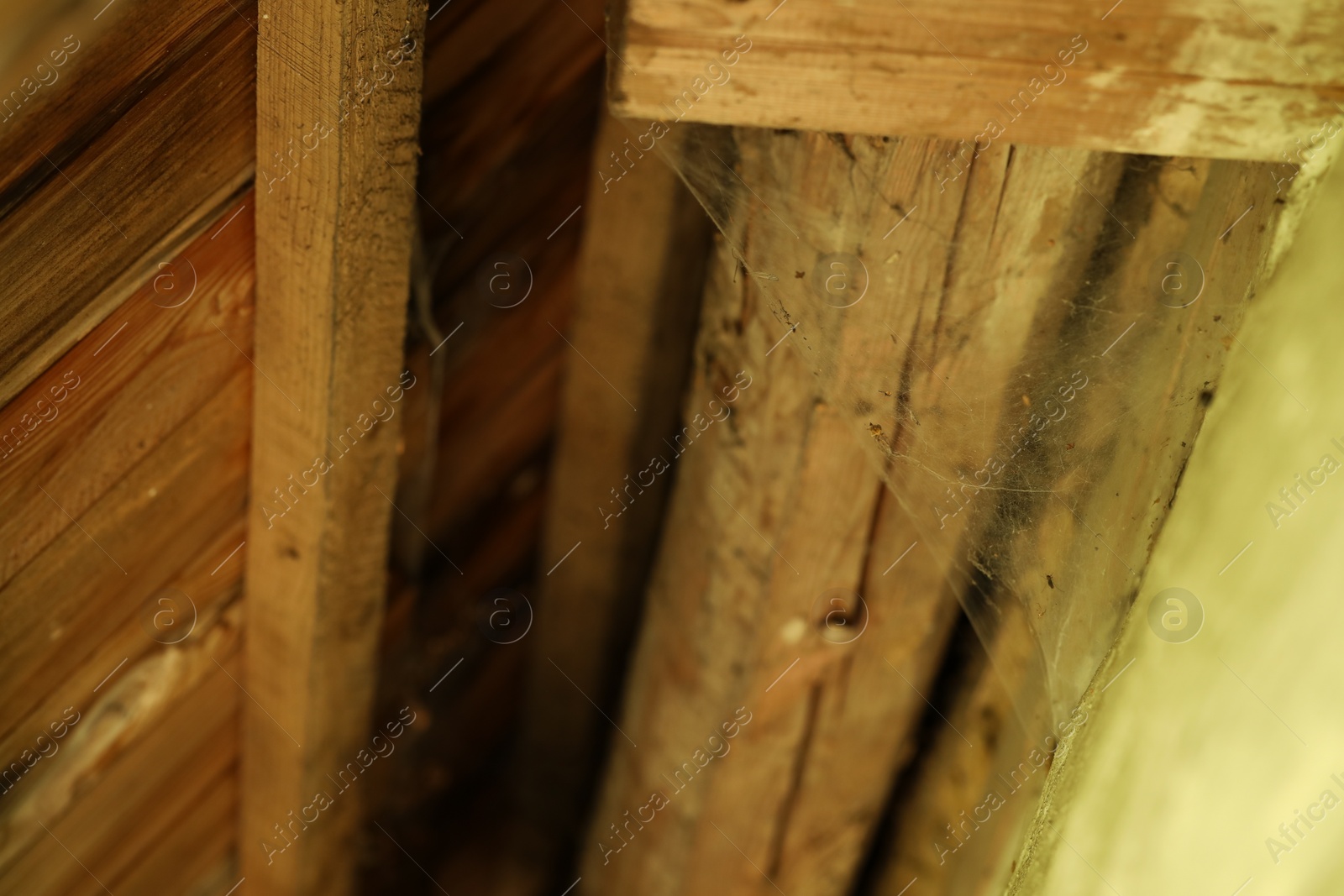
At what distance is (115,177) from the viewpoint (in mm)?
938

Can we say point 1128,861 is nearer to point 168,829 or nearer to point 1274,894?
point 1274,894

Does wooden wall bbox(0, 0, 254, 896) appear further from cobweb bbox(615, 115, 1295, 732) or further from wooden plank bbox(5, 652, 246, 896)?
cobweb bbox(615, 115, 1295, 732)

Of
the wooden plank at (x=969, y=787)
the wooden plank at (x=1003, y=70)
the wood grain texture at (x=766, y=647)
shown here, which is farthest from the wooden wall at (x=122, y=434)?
the wooden plank at (x=969, y=787)

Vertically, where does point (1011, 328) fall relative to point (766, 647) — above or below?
above

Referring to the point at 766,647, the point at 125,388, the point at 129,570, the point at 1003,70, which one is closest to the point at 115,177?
the point at 125,388

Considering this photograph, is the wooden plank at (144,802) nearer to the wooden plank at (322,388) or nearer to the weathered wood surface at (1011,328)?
the wooden plank at (322,388)

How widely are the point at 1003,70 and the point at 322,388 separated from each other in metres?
0.78

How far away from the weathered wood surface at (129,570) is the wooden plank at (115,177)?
1.3 inches

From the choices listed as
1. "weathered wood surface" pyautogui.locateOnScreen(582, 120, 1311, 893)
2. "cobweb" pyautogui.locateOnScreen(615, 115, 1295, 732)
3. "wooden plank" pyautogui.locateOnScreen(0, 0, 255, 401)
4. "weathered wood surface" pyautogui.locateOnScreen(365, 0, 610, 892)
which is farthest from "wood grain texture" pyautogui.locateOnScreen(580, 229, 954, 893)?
"wooden plank" pyautogui.locateOnScreen(0, 0, 255, 401)

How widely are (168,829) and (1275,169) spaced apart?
1.71 m

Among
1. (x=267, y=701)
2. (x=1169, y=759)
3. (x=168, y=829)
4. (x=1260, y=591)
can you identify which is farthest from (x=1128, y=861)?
(x=168, y=829)

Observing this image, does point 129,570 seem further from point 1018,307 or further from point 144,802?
point 1018,307

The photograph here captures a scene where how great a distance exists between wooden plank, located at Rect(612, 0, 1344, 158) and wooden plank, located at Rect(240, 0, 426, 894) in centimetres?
31

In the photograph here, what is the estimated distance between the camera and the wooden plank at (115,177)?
896 mm
